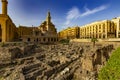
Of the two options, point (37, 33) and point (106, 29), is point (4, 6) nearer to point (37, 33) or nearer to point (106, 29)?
point (37, 33)

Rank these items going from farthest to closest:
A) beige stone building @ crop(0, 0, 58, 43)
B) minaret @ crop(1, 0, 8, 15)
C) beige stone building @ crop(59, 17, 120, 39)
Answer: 1. beige stone building @ crop(59, 17, 120, 39)
2. beige stone building @ crop(0, 0, 58, 43)
3. minaret @ crop(1, 0, 8, 15)

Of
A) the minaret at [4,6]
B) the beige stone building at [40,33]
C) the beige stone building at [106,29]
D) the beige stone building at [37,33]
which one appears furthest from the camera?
the beige stone building at [106,29]

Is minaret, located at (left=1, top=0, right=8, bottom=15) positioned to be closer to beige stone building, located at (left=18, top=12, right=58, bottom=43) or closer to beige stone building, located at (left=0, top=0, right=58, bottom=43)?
beige stone building, located at (left=0, top=0, right=58, bottom=43)

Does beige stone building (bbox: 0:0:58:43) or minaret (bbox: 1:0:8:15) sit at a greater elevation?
minaret (bbox: 1:0:8:15)

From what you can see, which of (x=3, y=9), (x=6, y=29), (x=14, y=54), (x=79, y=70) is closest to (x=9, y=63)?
(x=14, y=54)

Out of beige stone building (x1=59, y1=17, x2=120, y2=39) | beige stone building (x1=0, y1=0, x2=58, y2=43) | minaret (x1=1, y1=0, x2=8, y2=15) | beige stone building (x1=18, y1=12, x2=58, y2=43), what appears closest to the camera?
minaret (x1=1, y1=0, x2=8, y2=15)

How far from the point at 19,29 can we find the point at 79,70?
2579 inches

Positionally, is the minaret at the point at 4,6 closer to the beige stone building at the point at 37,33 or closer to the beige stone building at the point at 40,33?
the beige stone building at the point at 37,33

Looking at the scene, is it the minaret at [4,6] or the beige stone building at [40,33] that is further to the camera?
the beige stone building at [40,33]

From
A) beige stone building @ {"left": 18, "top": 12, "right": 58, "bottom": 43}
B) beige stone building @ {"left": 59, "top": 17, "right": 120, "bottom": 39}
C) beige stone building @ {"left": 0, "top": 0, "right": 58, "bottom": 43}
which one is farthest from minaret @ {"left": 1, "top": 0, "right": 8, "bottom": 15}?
beige stone building @ {"left": 59, "top": 17, "right": 120, "bottom": 39}

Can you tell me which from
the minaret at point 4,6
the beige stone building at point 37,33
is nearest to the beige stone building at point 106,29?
the beige stone building at point 37,33

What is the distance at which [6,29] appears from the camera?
56.3m

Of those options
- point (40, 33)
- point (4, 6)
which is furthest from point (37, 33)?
point (4, 6)

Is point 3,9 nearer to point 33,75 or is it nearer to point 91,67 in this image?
point 33,75
